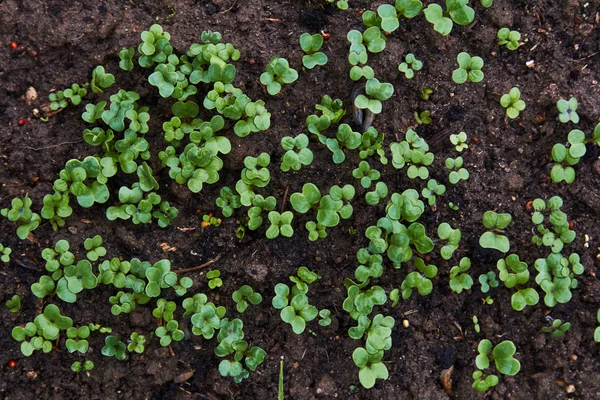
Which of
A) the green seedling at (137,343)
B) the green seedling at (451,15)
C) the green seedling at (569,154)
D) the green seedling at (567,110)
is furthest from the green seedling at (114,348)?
the green seedling at (567,110)

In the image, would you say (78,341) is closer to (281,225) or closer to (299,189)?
(281,225)

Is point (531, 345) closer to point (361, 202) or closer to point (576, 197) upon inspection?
point (576, 197)

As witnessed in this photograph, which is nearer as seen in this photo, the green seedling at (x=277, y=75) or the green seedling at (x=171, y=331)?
the green seedling at (x=171, y=331)

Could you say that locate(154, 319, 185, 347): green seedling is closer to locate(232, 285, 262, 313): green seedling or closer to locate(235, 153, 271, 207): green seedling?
locate(232, 285, 262, 313): green seedling

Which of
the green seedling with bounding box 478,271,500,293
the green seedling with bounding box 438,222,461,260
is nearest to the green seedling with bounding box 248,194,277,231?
the green seedling with bounding box 438,222,461,260

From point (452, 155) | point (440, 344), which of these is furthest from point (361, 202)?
point (440, 344)

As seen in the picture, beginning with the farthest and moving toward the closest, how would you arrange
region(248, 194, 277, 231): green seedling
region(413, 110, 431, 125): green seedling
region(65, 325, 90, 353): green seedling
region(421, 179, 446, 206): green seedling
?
region(413, 110, 431, 125): green seedling, region(421, 179, 446, 206): green seedling, region(248, 194, 277, 231): green seedling, region(65, 325, 90, 353): green seedling

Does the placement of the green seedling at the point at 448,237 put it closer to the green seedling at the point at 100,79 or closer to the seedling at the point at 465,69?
the seedling at the point at 465,69
